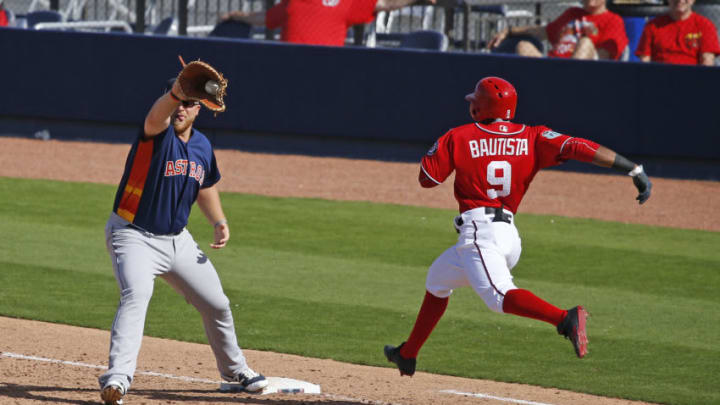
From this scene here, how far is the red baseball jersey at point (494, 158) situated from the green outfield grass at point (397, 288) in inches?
53.9

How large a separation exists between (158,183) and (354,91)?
9.38m

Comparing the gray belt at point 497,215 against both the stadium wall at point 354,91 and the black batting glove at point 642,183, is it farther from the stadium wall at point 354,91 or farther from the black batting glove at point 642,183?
the stadium wall at point 354,91

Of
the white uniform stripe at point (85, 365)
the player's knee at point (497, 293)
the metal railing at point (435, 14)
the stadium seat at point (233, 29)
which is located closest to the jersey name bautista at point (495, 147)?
the player's knee at point (497, 293)

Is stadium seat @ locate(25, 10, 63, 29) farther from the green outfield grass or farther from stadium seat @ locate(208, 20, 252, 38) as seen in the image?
the green outfield grass

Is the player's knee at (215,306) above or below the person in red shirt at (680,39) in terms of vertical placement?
below

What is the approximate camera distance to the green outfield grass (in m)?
6.80

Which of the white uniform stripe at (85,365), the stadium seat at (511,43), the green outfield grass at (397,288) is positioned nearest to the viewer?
the white uniform stripe at (85,365)

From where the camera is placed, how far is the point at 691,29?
43.2ft

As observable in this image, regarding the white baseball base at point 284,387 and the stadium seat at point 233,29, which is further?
the stadium seat at point 233,29

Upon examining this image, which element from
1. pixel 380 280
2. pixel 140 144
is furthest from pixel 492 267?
pixel 380 280

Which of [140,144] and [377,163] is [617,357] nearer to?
[140,144]

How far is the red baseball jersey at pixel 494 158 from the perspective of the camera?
5.44m

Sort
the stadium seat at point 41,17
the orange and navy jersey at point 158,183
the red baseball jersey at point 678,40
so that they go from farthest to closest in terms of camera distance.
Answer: the stadium seat at point 41,17, the red baseball jersey at point 678,40, the orange and navy jersey at point 158,183

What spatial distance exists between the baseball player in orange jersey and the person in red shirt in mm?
8222
